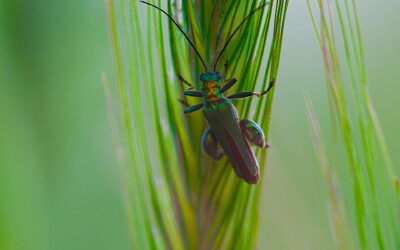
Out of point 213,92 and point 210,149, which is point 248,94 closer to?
point 210,149

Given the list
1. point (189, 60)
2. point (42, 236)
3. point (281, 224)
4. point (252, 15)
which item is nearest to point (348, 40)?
point (252, 15)

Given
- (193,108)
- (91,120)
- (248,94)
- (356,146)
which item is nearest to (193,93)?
(193,108)

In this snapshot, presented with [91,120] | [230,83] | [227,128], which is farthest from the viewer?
[91,120]

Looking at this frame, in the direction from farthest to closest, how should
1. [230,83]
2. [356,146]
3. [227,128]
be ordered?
[227,128] < [230,83] < [356,146]

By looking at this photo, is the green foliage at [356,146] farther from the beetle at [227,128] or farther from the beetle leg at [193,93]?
the beetle leg at [193,93]

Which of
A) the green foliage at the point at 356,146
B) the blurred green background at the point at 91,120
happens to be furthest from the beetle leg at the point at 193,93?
the blurred green background at the point at 91,120

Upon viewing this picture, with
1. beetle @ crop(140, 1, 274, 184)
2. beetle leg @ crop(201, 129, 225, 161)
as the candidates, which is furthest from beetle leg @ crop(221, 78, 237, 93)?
beetle leg @ crop(201, 129, 225, 161)

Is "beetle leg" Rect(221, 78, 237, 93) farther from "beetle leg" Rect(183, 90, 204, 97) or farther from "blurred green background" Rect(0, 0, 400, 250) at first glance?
"blurred green background" Rect(0, 0, 400, 250)
